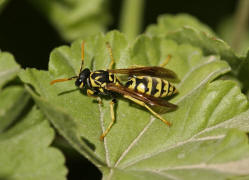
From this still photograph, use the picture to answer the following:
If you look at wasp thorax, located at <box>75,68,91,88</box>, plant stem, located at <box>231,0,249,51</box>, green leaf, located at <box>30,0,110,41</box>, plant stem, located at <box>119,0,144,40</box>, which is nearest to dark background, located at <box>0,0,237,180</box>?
green leaf, located at <box>30,0,110,41</box>

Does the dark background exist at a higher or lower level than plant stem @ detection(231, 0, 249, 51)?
higher

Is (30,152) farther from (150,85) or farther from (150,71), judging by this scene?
(150,71)

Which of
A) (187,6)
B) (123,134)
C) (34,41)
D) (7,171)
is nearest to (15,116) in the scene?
(7,171)

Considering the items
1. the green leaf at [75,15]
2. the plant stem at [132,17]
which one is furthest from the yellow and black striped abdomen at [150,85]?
the green leaf at [75,15]

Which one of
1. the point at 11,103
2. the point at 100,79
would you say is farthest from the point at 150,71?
the point at 11,103

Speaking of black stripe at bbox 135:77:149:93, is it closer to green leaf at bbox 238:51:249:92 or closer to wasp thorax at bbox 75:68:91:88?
wasp thorax at bbox 75:68:91:88
